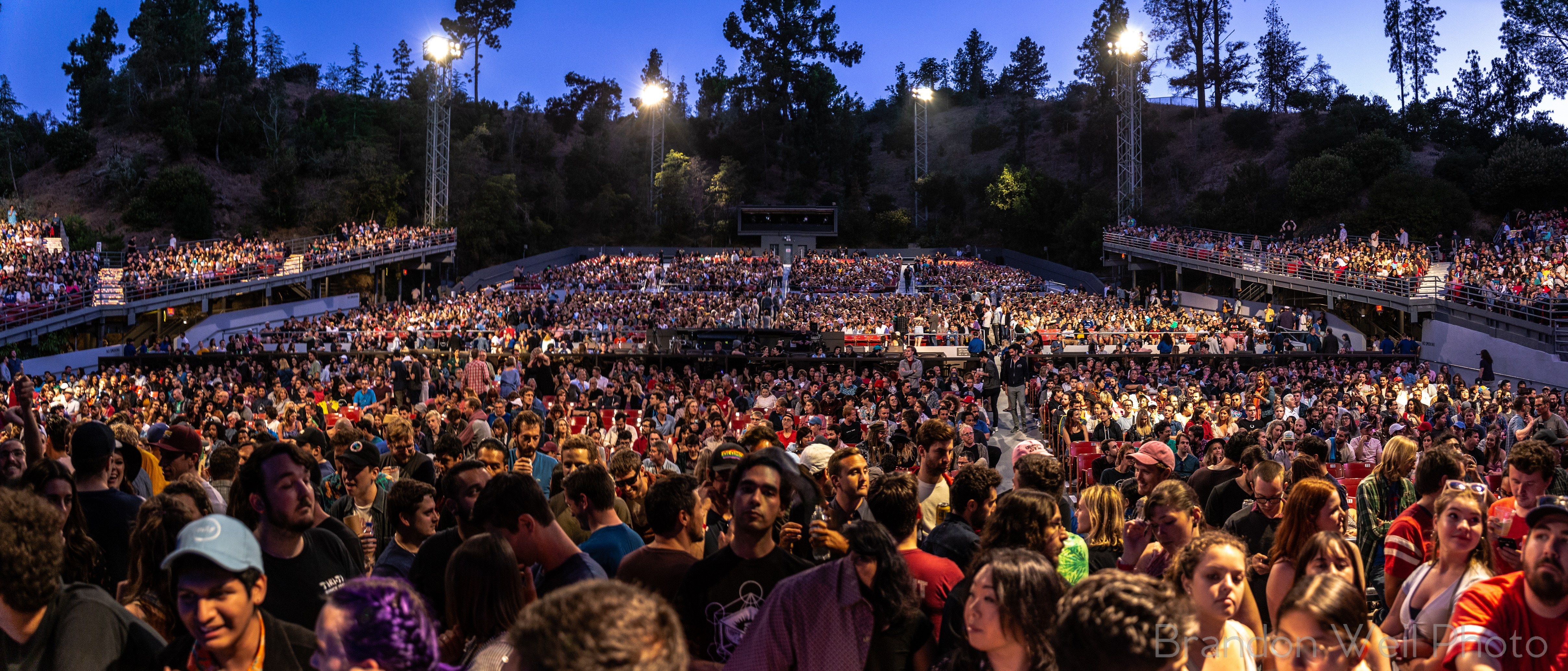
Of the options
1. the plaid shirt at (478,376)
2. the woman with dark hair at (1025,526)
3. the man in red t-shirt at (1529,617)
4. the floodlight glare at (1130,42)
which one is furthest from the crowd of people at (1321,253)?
the woman with dark hair at (1025,526)

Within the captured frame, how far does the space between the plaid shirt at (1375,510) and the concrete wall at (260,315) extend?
32079 millimetres

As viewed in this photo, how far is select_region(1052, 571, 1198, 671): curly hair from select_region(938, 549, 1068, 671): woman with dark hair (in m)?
0.32

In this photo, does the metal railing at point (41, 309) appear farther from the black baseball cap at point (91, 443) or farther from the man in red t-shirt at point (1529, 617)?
the man in red t-shirt at point (1529, 617)

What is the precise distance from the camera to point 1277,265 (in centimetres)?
3291

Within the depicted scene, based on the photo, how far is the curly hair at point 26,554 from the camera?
9.08 feet

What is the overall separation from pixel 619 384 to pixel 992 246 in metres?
41.5

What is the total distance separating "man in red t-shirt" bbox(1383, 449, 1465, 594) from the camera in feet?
13.8

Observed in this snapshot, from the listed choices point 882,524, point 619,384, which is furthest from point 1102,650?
point 619,384

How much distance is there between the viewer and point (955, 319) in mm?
28562

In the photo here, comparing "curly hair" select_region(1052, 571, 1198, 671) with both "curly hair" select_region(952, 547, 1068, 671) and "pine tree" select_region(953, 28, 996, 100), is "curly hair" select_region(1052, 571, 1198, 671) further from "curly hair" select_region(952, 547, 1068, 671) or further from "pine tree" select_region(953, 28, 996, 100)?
"pine tree" select_region(953, 28, 996, 100)

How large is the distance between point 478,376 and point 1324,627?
14218 millimetres

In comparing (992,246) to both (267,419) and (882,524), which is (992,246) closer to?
(267,419)

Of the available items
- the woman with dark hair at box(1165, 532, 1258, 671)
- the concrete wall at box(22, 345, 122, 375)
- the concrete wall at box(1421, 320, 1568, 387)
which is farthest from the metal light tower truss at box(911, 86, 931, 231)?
the woman with dark hair at box(1165, 532, 1258, 671)

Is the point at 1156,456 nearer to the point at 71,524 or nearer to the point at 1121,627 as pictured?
the point at 1121,627
